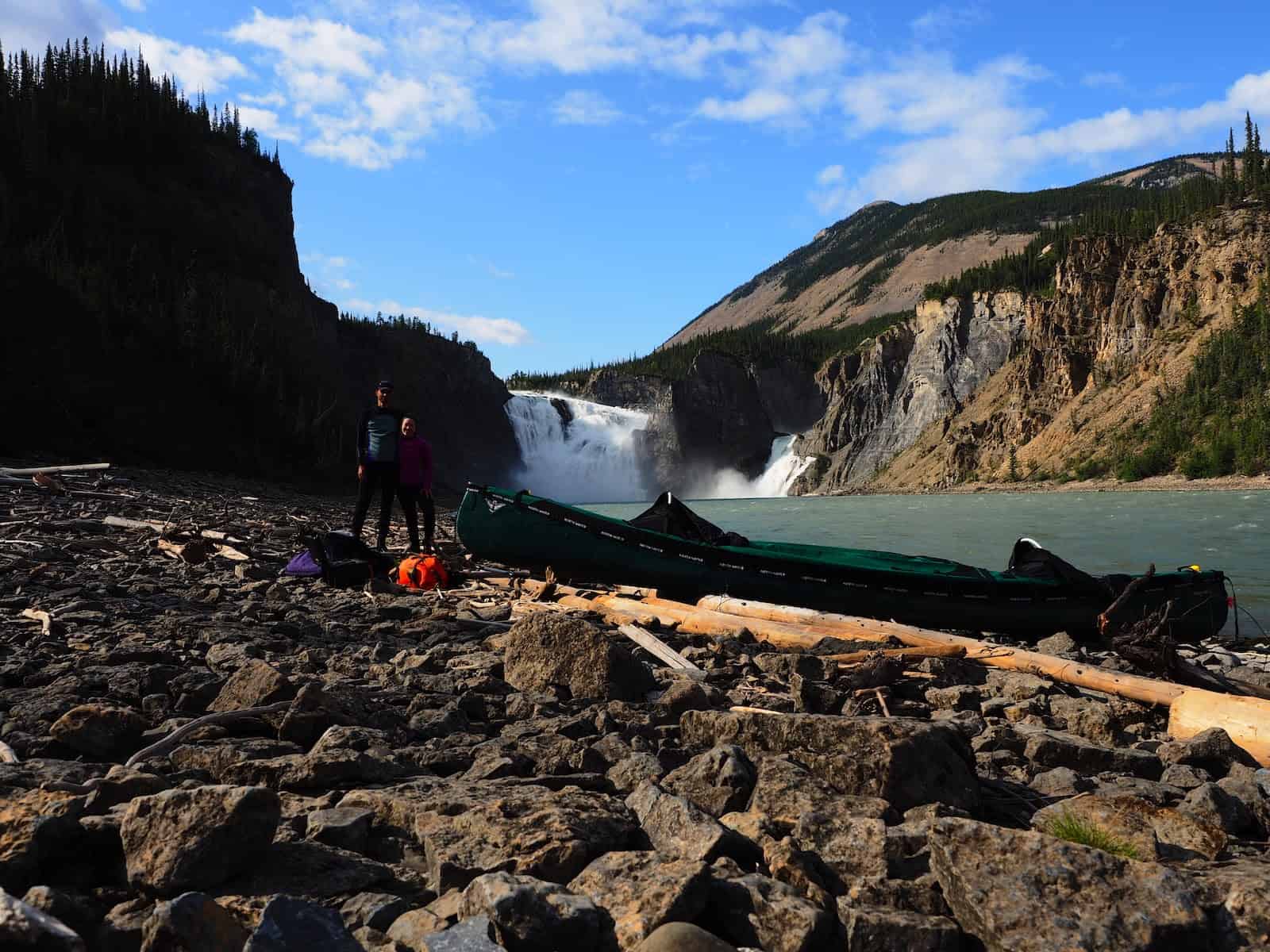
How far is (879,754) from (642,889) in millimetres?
1252

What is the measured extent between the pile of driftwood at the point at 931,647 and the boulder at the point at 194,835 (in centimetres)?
330

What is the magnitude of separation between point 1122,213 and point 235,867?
107 metres

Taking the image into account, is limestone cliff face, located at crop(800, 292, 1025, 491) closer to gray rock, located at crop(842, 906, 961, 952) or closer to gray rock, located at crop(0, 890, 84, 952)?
gray rock, located at crop(842, 906, 961, 952)

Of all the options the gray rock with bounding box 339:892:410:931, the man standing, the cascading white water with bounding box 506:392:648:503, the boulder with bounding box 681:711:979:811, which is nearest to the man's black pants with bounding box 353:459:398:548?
the man standing

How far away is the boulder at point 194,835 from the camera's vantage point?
2.00 metres

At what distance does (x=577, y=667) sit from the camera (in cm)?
455

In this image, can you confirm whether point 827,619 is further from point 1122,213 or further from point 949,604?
point 1122,213

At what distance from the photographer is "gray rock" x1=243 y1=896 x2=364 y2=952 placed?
5.30ft

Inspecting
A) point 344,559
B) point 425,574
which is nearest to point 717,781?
point 425,574

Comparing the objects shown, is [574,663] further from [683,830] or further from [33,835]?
[33,835]

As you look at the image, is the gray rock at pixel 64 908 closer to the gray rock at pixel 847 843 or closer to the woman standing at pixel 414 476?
the gray rock at pixel 847 843

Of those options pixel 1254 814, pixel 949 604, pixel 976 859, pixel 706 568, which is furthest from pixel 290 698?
pixel 949 604

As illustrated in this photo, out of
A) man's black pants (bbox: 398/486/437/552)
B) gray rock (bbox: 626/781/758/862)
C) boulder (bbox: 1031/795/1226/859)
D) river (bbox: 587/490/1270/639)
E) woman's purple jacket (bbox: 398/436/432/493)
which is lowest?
river (bbox: 587/490/1270/639)

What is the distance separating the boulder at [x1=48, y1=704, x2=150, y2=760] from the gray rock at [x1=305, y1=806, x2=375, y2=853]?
1156 mm
